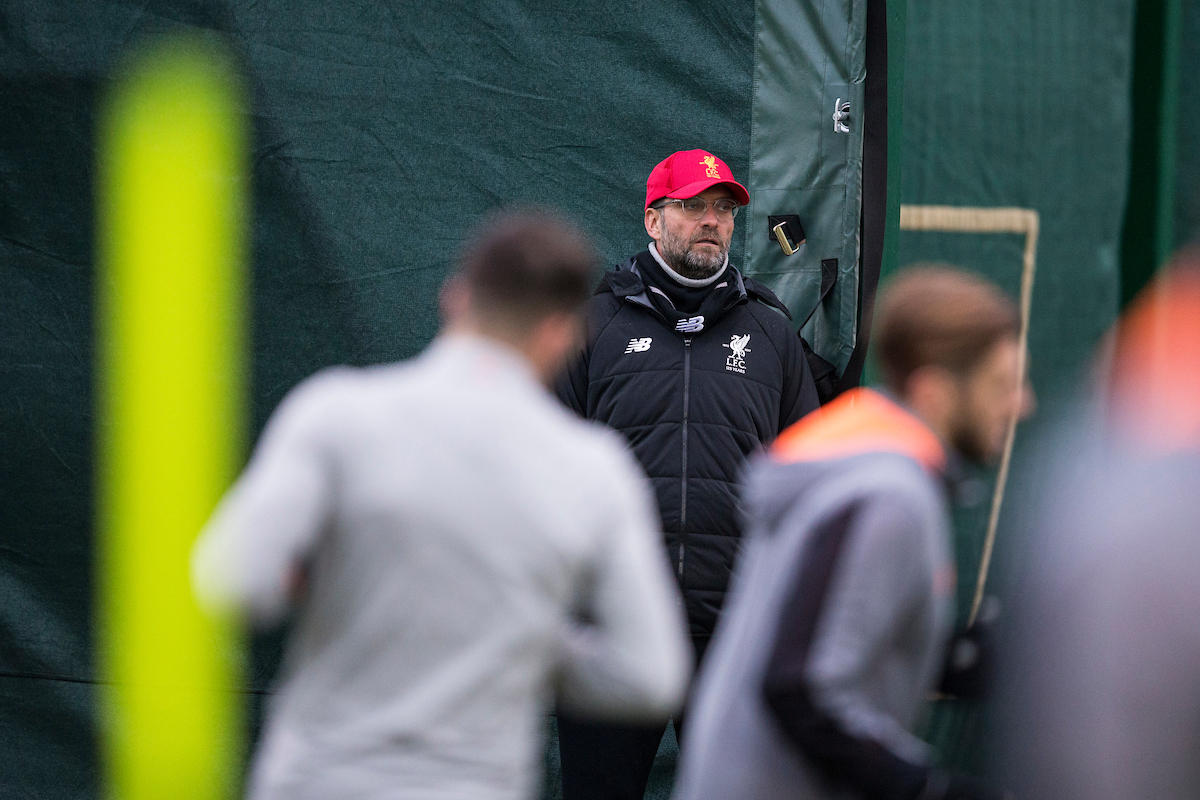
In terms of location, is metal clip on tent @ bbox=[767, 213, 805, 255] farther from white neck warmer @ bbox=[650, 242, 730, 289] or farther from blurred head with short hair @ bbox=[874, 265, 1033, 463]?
blurred head with short hair @ bbox=[874, 265, 1033, 463]

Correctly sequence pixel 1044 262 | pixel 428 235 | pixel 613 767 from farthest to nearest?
pixel 428 235, pixel 1044 262, pixel 613 767

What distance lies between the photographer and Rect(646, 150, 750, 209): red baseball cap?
135 inches

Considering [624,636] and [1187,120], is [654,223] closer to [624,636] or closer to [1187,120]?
[1187,120]

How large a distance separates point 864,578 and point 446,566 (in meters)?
0.51

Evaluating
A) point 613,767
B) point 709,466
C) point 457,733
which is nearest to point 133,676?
point 613,767

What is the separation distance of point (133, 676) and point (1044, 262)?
259 centimetres

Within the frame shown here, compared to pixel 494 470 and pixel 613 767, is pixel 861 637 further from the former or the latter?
pixel 613 767

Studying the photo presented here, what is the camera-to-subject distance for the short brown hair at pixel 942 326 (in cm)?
179

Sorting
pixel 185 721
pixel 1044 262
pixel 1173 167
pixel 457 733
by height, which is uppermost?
pixel 1173 167

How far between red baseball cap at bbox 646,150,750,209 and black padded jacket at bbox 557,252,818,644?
0.57 feet

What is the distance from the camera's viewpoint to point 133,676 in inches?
144

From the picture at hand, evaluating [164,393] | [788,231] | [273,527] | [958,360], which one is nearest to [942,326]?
[958,360]

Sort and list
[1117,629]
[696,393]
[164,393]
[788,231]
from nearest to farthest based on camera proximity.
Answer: [1117,629] < [696,393] < [164,393] < [788,231]

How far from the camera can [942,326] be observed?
180 cm
